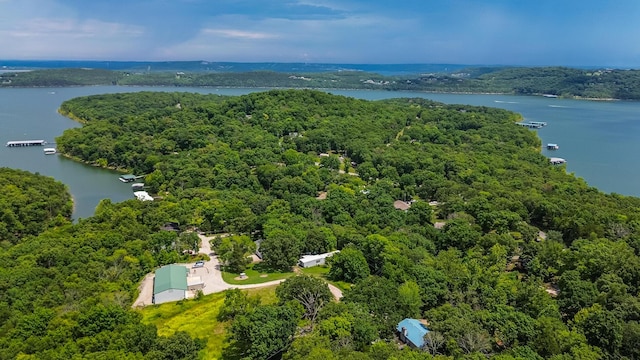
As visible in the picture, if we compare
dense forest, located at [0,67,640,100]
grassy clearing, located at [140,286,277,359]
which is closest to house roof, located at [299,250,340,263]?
grassy clearing, located at [140,286,277,359]

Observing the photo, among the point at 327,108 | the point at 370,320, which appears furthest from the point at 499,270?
the point at 327,108

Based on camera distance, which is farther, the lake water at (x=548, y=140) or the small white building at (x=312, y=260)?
the lake water at (x=548, y=140)

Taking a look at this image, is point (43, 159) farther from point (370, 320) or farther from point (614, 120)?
point (614, 120)

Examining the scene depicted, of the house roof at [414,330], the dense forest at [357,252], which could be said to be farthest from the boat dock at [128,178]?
the house roof at [414,330]

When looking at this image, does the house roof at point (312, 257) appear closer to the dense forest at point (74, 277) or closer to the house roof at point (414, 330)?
the dense forest at point (74, 277)

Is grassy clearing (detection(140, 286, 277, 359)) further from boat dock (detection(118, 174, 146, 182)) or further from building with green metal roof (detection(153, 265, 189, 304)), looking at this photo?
boat dock (detection(118, 174, 146, 182))
